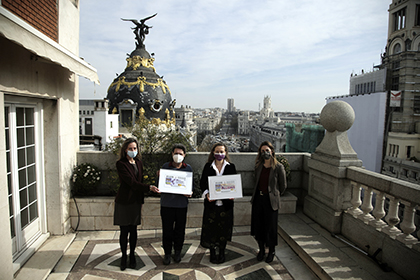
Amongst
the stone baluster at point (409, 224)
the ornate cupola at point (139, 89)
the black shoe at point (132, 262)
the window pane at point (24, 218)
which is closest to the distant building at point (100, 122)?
the ornate cupola at point (139, 89)

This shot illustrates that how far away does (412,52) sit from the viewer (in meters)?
45.3

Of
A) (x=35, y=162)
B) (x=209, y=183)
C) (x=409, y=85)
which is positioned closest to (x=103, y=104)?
(x=35, y=162)

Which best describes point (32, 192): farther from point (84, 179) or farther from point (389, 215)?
point (389, 215)

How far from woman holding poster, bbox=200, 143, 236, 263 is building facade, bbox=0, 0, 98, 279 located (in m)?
2.75

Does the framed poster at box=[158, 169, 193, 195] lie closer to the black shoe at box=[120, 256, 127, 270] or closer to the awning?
the black shoe at box=[120, 256, 127, 270]

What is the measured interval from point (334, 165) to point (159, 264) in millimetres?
3686

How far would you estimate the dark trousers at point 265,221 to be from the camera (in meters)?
4.42

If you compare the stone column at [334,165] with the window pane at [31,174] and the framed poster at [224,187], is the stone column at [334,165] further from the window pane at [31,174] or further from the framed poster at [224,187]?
the window pane at [31,174]

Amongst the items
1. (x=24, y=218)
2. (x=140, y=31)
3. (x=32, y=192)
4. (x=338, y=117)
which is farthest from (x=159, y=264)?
(x=140, y=31)

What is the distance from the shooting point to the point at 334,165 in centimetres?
514

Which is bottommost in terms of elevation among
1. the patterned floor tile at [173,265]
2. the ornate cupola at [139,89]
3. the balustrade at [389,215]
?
the patterned floor tile at [173,265]

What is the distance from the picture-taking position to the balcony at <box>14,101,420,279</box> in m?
3.89

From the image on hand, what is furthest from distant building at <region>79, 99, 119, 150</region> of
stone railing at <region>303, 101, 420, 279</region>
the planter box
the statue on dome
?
stone railing at <region>303, 101, 420, 279</region>

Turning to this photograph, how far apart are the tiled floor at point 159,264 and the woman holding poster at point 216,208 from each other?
0.44 metres
